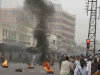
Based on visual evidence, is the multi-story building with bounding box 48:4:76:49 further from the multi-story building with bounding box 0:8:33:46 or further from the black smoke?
the black smoke

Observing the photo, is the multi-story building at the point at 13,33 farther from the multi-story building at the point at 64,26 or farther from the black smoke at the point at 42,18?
the multi-story building at the point at 64,26

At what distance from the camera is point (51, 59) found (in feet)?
149

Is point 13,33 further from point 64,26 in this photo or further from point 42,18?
point 64,26

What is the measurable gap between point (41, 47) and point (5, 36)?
3558cm

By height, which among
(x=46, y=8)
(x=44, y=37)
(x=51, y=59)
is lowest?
(x=51, y=59)

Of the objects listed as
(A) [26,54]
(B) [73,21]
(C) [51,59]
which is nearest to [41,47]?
(C) [51,59]

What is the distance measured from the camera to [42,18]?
132ft

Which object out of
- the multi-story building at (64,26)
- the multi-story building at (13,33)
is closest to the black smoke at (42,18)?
the multi-story building at (13,33)

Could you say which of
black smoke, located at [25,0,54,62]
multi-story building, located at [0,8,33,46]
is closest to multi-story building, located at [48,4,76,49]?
multi-story building, located at [0,8,33,46]

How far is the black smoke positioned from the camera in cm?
3852

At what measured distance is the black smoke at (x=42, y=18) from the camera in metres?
38.5

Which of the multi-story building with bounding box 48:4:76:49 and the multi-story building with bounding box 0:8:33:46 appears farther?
the multi-story building with bounding box 48:4:76:49

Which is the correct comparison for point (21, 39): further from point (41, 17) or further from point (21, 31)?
point (41, 17)

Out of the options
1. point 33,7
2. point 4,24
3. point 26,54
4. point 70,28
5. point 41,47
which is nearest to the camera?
point 33,7
